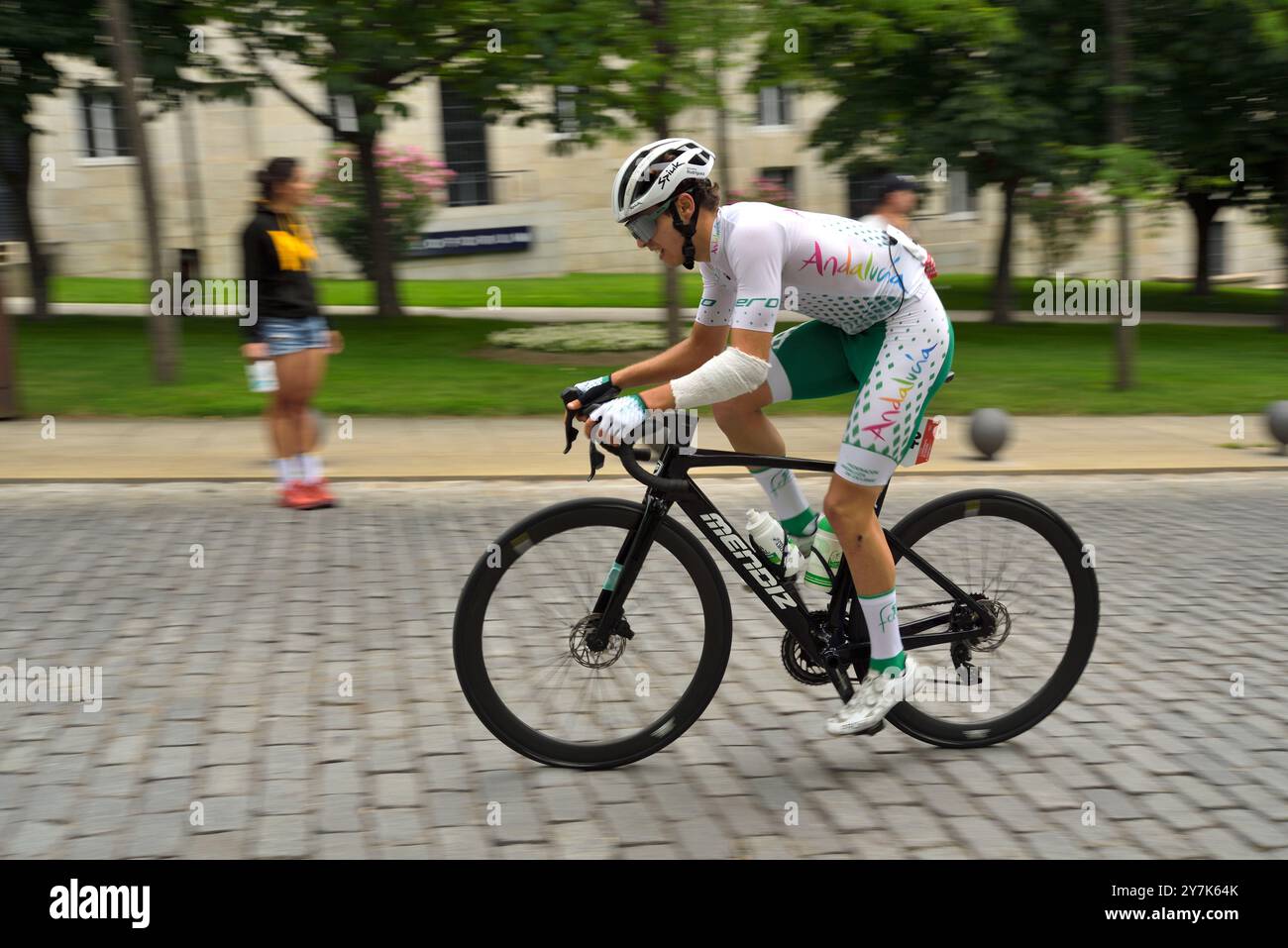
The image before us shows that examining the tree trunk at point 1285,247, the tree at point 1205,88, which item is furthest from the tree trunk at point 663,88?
the tree trunk at point 1285,247

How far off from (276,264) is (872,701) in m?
5.52

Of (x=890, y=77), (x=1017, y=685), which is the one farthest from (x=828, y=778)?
(x=890, y=77)

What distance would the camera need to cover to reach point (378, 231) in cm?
2139

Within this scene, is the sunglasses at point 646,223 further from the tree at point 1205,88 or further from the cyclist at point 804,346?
the tree at point 1205,88

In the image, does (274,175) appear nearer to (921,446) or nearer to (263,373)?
(263,373)

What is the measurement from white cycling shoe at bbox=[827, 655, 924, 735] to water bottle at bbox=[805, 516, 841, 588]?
0.33 metres

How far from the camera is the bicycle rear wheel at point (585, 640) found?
404 cm

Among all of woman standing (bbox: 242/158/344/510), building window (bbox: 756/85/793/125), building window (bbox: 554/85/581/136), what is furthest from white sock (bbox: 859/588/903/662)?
building window (bbox: 756/85/793/125)

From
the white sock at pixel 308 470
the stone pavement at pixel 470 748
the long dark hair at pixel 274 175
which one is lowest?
the stone pavement at pixel 470 748

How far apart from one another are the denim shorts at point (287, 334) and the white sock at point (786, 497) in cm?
494

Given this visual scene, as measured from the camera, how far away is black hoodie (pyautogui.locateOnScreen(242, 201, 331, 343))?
337 inches

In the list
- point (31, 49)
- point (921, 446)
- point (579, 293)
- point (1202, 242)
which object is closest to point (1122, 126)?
point (921, 446)

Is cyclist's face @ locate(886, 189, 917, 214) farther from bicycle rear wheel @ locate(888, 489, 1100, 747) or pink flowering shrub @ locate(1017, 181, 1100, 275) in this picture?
pink flowering shrub @ locate(1017, 181, 1100, 275)

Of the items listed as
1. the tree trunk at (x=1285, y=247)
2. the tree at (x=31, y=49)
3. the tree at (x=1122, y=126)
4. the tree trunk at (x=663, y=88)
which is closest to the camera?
the tree at (x=1122, y=126)
